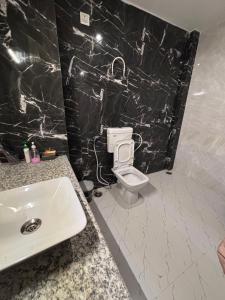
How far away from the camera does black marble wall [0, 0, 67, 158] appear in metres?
1.10

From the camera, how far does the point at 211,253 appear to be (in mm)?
1399

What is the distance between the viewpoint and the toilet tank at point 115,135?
74.9 inches

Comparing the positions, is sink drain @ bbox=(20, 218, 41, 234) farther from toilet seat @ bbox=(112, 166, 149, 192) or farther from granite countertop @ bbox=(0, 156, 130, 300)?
toilet seat @ bbox=(112, 166, 149, 192)

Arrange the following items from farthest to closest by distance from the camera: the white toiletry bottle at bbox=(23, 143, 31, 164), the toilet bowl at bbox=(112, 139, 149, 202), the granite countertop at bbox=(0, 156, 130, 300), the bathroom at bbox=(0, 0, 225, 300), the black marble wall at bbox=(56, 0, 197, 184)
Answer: the toilet bowl at bbox=(112, 139, 149, 202) < the black marble wall at bbox=(56, 0, 197, 184) < the white toiletry bottle at bbox=(23, 143, 31, 164) < the bathroom at bbox=(0, 0, 225, 300) < the granite countertop at bbox=(0, 156, 130, 300)

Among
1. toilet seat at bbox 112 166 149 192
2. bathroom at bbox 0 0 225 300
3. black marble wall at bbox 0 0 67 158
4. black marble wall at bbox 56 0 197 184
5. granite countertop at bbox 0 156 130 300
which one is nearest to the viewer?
granite countertop at bbox 0 156 130 300

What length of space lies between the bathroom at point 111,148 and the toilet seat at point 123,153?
15 mm

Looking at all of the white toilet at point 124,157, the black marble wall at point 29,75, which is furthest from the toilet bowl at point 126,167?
the black marble wall at point 29,75

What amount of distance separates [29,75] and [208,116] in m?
2.41

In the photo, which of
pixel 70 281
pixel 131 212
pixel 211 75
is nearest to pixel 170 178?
pixel 131 212

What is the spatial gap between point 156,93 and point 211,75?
31.9 inches

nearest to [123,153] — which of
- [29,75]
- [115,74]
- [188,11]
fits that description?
[115,74]

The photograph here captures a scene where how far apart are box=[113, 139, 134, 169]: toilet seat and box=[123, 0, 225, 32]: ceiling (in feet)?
5.30

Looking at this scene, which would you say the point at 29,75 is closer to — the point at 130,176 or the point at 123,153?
the point at 123,153

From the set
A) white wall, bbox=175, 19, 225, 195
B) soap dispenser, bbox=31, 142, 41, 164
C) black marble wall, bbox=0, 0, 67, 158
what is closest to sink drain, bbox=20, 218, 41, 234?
soap dispenser, bbox=31, 142, 41, 164
